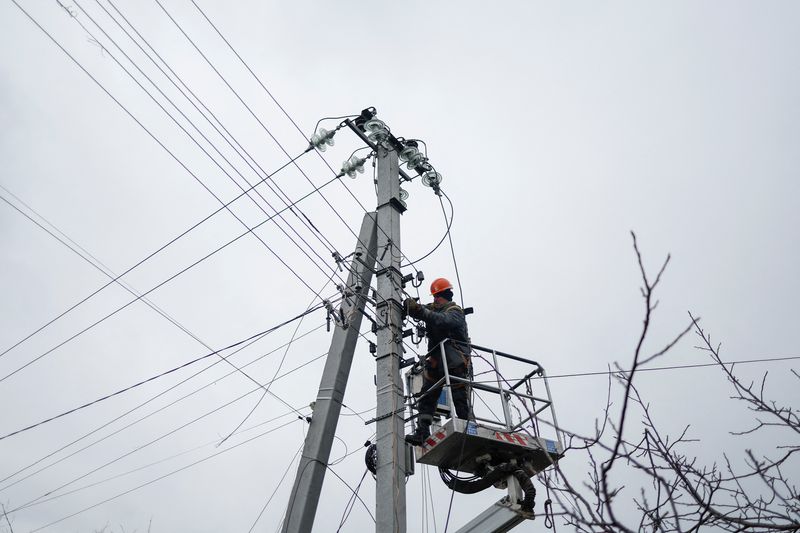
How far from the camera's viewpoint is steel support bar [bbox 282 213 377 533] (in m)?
6.30

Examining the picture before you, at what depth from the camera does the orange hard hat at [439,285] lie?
8516 millimetres

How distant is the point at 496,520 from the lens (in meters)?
6.11

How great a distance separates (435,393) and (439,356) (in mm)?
466

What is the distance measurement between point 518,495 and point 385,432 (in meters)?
1.63

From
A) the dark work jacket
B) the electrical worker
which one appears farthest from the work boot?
the dark work jacket

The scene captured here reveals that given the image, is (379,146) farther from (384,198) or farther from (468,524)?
(468,524)

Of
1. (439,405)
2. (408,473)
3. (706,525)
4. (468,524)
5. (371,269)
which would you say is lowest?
(706,525)

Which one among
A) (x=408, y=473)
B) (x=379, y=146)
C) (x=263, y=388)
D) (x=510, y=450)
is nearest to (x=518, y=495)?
(x=510, y=450)

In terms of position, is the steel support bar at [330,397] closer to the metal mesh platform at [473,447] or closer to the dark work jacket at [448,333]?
the dark work jacket at [448,333]

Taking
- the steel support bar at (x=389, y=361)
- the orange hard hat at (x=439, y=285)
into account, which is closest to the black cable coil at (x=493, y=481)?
the steel support bar at (x=389, y=361)

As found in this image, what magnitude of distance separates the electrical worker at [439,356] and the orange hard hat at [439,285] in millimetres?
663

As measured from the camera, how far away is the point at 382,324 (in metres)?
7.37

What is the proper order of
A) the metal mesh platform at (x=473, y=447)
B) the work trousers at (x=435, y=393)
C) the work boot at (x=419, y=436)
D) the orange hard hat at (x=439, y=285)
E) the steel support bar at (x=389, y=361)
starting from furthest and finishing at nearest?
1. the orange hard hat at (x=439, y=285)
2. the work trousers at (x=435, y=393)
3. the work boot at (x=419, y=436)
4. the metal mesh platform at (x=473, y=447)
5. the steel support bar at (x=389, y=361)

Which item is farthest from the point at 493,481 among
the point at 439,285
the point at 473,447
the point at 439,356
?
the point at 439,285
